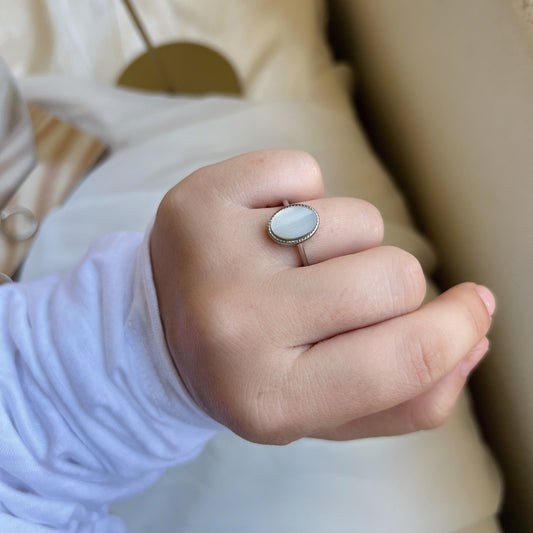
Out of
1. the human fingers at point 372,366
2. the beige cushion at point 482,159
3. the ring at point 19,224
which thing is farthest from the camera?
the ring at point 19,224

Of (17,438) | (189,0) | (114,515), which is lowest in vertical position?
(114,515)

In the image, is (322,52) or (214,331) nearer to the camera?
(214,331)

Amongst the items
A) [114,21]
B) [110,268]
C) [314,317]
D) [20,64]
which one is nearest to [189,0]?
[114,21]

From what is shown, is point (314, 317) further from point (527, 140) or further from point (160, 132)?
point (160, 132)

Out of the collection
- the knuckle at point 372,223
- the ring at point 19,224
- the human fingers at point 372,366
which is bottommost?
the ring at point 19,224

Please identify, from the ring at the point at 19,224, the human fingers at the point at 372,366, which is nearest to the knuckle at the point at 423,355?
the human fingers at the point at 372,366

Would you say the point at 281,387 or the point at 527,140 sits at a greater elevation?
the point at 527,140

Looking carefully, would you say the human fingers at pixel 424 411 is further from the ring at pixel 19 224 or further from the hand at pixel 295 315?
the ring at pixel 19 224
